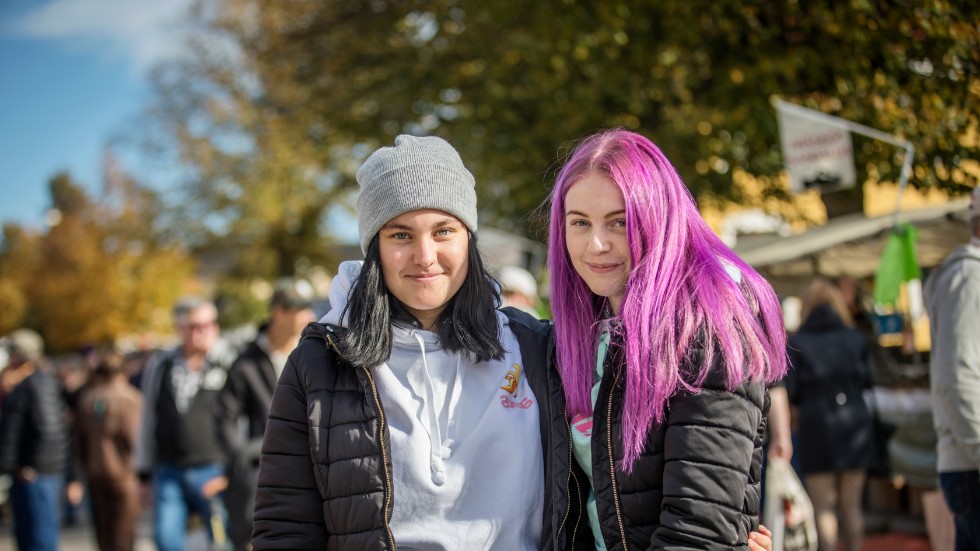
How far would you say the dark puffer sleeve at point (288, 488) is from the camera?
88.8 inches

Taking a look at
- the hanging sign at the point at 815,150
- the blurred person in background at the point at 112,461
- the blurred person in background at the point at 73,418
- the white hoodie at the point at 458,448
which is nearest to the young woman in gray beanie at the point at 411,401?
the white hoodie at the point at 458,448

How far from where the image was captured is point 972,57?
5082 millimetres

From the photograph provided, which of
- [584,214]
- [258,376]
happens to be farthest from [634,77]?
[584,214]

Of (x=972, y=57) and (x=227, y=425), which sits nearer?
(x=972, y=57)

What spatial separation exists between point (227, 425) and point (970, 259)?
13.8 feet

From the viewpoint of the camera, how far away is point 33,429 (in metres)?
7.77

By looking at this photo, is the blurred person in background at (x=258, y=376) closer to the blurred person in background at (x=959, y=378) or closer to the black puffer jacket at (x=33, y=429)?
the black puffer jacket at (x=33, y=429)

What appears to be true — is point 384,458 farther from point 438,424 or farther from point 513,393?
point 513,393

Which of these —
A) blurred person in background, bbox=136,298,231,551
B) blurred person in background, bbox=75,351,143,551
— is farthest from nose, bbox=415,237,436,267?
blurred person in background, bbox=75,351,143,551

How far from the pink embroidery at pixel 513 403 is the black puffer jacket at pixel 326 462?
100 millimetres

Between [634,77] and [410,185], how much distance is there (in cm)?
926

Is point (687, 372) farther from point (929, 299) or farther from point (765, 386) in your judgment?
point (929, 299)

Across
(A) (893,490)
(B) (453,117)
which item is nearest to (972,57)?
(A) (893,490)

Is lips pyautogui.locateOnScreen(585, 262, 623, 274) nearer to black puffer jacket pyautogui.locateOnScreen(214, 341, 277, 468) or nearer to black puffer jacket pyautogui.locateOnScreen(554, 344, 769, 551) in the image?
black puffer jacket pyautogui.locateOnScreen(554, 344, 769, 551)
